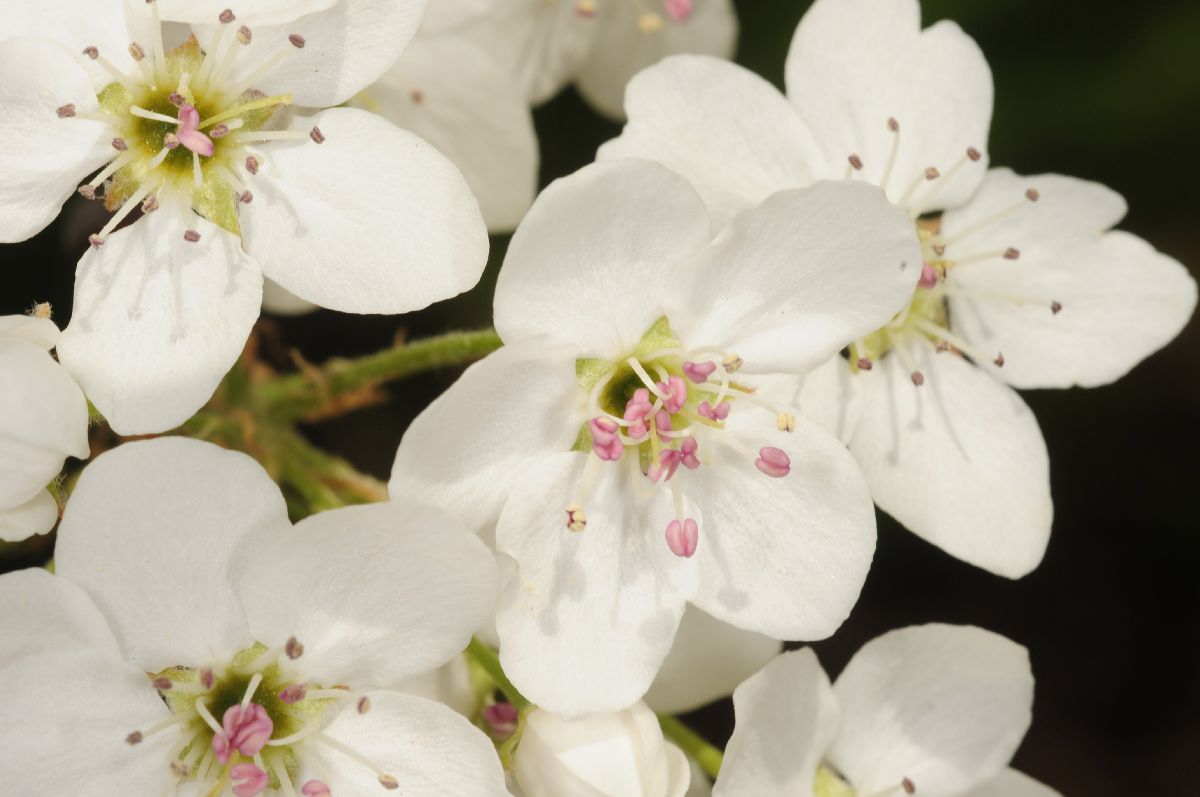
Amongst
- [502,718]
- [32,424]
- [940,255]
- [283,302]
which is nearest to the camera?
[32,424]

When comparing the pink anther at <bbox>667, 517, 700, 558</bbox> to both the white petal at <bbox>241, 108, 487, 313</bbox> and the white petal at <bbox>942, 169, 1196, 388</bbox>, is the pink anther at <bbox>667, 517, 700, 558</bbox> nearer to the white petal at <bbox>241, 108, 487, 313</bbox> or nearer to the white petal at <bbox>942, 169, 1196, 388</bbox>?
the white petal at <bbox>241, 108, 487, 313</bbox>

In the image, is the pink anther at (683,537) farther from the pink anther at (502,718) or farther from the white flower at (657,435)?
the pink anther at (502,718)

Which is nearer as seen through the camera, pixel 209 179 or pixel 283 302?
pixel 209 179

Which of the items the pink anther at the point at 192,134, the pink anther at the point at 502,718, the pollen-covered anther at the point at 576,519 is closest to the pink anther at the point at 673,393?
the pollen-covered anther at the point at 576,519

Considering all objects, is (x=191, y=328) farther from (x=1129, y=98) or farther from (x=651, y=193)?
(x=1129, y=98)

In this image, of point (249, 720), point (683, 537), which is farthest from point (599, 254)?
point (249, 720)

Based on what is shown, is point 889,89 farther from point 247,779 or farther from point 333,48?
point 247,779
